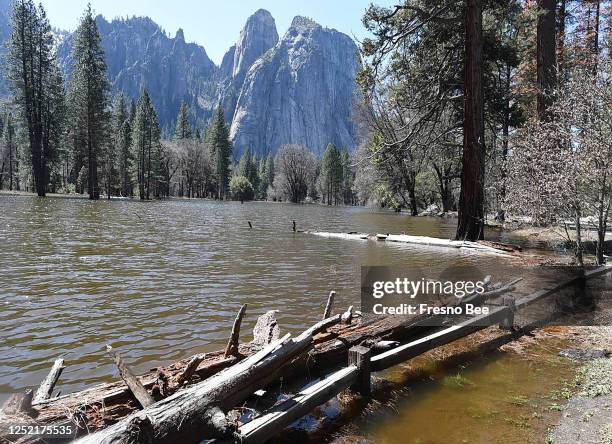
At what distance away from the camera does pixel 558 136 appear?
11.2 meters

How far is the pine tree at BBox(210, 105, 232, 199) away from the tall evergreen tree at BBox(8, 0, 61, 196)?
170 ft

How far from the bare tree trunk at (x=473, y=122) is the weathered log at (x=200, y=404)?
13.7 meters

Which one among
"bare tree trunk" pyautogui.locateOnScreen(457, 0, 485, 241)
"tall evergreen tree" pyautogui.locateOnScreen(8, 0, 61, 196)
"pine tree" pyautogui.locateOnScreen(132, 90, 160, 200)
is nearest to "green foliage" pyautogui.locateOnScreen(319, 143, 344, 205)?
"pine tree" pyautogui.locateOnScreen(132, 90, 160, 200)

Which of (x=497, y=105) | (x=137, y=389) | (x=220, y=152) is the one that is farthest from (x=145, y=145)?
(x=137, y=389)

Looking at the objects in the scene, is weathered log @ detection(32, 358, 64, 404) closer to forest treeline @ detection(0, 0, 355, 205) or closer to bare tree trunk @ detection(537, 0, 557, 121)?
forest treeline @ detection(0, 0, 355, 205)

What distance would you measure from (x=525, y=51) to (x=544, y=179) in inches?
674

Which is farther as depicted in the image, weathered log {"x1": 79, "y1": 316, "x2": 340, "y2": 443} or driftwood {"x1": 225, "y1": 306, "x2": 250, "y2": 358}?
driftwood {"x1": 225, "y1": 306, "x2": 250, "y2": 358}

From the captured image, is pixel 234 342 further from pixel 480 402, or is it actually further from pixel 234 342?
pixel 480 402

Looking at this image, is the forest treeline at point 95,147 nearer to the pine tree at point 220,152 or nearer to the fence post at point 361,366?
the pine tree at point 220,152

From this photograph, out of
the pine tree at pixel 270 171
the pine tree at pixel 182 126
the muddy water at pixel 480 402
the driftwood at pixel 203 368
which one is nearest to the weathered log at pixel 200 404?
the driftwood at pixel 203 368

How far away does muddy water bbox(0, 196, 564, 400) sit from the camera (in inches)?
226

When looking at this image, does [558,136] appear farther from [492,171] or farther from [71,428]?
[71,428]

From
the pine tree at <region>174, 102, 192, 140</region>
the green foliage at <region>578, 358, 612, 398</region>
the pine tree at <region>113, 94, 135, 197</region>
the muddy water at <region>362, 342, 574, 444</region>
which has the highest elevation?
the pine tree at <region>174, 102, 192, 140</region>

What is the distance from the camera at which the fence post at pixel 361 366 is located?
4.68m
